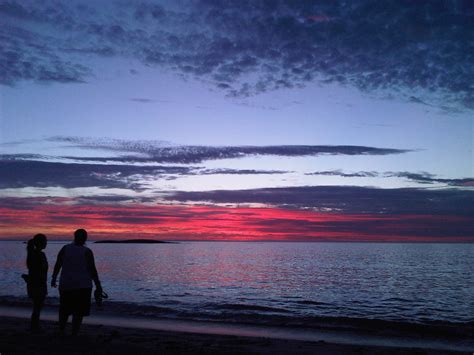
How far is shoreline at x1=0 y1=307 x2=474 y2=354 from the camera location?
10.7m

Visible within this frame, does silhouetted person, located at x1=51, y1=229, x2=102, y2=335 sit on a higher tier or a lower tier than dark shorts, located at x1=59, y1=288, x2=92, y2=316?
higher

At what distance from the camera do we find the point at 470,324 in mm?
19703

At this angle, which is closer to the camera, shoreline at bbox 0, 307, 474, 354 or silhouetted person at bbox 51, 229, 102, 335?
silhouetted person at bbox 51, 229, 102, 335

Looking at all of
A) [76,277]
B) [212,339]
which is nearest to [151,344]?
[212,339]

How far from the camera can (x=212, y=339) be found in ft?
43.2

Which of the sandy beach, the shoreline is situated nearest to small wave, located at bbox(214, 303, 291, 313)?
the shoreline

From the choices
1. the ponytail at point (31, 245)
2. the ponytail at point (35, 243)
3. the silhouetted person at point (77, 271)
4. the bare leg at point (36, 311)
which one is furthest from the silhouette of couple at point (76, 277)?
the bare leg at point (36, 311)

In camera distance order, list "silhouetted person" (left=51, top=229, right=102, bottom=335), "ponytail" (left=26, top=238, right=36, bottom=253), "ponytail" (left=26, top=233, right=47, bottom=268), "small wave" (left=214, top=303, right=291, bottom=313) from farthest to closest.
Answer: "small wave" (left=214, top=303, right=291, bottom=313) → "ponytail" (left=26, top=238, right=36, bottom=253) → "ponytail" (left=26, top=233, right=47, bottom=268) → "silhouetted person" (left=51, top=229, right=102, bottom=335)

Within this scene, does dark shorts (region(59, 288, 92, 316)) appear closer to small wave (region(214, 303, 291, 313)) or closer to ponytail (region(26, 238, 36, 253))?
ponytail (region(26, 238, 36, 253))

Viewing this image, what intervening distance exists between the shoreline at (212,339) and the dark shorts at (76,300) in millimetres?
783

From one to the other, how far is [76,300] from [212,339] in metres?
5.17

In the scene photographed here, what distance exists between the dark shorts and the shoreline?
78 cm

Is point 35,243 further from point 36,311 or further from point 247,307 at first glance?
point 247,307

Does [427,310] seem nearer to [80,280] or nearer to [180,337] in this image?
[180,337]
